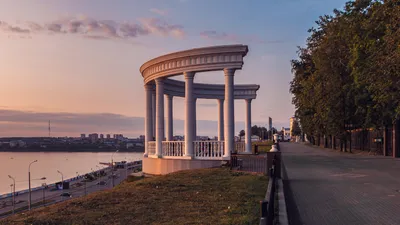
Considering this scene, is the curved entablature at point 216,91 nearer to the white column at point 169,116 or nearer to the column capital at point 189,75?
the white column at point 169,116

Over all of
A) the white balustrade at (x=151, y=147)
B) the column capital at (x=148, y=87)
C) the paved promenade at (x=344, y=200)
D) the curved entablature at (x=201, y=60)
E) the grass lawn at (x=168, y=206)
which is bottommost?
the paved promenade at (x=344, y=200)

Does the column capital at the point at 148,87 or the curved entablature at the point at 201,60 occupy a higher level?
the curved entablature at the point at 201,60

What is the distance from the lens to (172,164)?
2145 cm

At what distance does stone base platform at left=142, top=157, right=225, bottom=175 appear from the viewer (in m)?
20.4

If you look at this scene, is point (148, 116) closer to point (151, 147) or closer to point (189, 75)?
point (151, 147)

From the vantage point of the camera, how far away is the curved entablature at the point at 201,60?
19250 millimetres

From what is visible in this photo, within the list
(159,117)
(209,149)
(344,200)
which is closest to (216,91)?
(159,117)

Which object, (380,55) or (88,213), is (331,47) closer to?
(380,55)

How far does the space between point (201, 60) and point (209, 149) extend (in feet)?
15.5

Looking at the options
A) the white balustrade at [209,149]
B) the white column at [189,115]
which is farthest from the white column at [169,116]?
the white column at [189,115]

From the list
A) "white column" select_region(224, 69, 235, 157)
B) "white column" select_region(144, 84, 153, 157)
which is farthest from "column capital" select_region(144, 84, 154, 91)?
"white column" select_region(224, 69, 235, 157)

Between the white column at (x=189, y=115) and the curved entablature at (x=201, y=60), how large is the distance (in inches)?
22.5

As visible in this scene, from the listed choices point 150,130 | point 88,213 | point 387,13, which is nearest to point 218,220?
point 88,213

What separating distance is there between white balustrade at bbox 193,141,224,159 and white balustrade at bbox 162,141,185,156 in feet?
3.04
